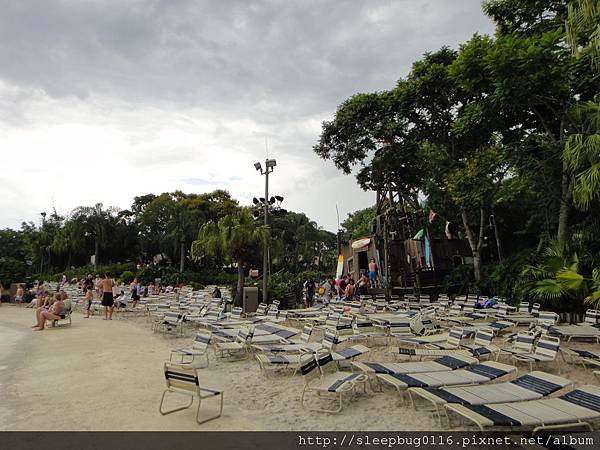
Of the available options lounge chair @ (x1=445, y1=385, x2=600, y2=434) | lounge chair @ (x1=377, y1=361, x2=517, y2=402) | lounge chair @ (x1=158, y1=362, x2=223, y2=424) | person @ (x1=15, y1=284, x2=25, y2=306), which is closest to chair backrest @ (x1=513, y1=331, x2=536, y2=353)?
lounge chair @ (x1=377, y1=361, x2=517, y2=402)

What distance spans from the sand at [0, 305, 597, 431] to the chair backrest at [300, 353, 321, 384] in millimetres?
243

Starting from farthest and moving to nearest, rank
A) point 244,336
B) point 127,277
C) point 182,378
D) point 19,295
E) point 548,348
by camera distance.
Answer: point 127,277, point 19,295, point 244,336, point 548,348, point 182,378

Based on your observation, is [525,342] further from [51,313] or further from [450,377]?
[51,313]

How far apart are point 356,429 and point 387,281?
17.1 metres

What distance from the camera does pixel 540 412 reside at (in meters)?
4.26

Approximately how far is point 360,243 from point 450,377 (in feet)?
70.0

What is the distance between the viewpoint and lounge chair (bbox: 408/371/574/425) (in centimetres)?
465

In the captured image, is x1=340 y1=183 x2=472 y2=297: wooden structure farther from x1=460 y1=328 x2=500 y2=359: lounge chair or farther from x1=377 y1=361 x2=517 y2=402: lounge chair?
x1=377 y1=361 x2=517 y2=402: lounge chair

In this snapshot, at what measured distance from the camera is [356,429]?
4.69 m

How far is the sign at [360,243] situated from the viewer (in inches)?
1035

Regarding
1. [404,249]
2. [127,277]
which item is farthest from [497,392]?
[127,277]

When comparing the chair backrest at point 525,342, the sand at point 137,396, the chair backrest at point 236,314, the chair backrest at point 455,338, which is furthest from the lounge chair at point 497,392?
the chair backrest at point 236,314

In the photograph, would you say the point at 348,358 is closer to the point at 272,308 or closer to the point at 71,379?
the point at 71,379

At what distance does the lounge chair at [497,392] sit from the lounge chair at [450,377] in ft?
0.45
